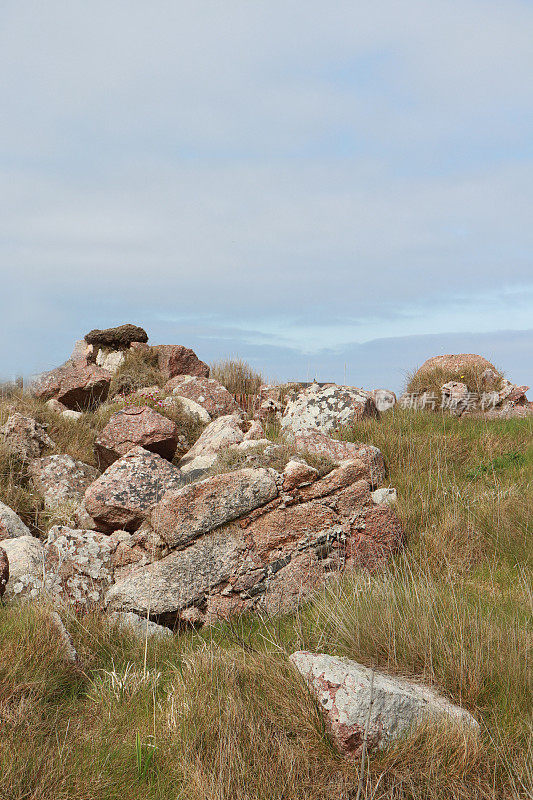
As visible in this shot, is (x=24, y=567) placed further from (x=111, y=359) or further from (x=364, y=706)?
(x=111, y=359)

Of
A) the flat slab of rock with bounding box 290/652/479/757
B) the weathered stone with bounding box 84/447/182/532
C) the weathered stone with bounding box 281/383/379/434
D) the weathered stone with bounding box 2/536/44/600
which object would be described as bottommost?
the weathered stone with bounding box 2/536/44/600

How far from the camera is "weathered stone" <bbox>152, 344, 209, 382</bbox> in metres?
16.3

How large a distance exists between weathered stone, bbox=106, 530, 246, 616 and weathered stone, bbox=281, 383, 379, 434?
413 cm

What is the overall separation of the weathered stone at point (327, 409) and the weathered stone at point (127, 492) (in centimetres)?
284

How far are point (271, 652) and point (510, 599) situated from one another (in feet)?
7.67

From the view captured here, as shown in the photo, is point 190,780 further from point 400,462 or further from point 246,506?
point 400,462

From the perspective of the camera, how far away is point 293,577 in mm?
6117

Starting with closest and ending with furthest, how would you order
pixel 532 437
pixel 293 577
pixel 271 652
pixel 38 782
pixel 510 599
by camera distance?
1. pixel 38 782
2. pixel 271 652
3. pixel 510 599
4. pixel 293 577
5. pixel 532 437

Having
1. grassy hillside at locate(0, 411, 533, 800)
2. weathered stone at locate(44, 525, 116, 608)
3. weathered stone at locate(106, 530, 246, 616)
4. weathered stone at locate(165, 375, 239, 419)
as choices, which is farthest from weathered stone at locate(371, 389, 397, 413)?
weathered stone at locate(44, 525, 116, 608)

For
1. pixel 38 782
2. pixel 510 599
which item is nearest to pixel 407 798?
pixel 38 782

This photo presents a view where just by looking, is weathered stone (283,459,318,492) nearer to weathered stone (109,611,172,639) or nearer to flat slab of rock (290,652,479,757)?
weathered stone (109,611,172,639)

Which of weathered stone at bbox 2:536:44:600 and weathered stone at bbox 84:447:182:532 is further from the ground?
weathered stone at bbox 84:447:182:532

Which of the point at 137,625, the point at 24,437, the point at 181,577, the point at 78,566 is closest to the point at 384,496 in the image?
the point at 181,577

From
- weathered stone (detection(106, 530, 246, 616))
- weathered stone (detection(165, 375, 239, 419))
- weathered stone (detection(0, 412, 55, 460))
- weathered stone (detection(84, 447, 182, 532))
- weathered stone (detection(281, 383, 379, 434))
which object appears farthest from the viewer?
weathered stone (detection(165, 375, 239, 419))
